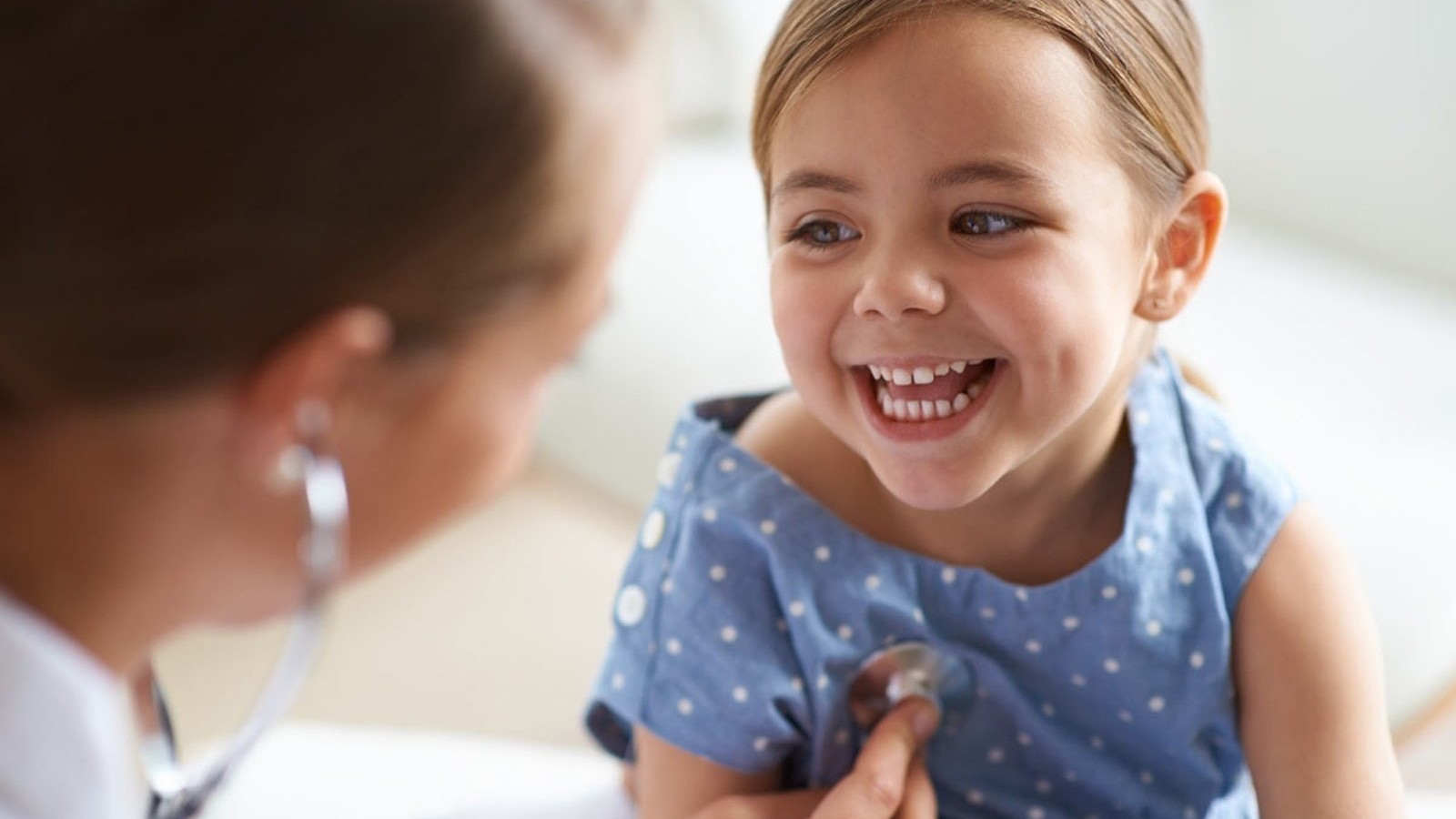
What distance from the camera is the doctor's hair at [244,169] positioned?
0.54m

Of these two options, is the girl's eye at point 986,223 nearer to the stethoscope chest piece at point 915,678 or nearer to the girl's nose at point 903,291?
the girl's nose at point 903,291

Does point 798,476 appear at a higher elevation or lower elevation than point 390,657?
higher

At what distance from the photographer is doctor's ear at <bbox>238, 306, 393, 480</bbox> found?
583mm

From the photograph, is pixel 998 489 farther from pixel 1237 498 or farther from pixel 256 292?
pixel 256 292

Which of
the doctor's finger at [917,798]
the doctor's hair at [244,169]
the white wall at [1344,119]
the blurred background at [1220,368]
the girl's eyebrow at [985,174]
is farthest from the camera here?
the white wall at [1344,119]

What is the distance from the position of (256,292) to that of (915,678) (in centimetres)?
57

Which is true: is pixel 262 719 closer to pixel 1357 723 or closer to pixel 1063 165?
pixel 1063 165

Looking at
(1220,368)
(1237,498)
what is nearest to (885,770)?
(1237,498)

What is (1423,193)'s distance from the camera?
194 cm

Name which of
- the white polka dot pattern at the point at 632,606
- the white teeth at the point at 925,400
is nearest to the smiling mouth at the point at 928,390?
the white teeth at the point at 925,400

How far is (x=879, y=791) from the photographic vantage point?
0.97 meters

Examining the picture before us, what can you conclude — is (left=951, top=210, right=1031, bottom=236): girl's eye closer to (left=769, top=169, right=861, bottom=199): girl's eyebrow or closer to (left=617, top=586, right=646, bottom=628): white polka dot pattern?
(left=769, top=169, right=861, bottom=199): girl's eyebrow

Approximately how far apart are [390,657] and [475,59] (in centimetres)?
118

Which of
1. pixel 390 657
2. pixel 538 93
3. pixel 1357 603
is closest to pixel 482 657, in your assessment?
pixel 390 657
